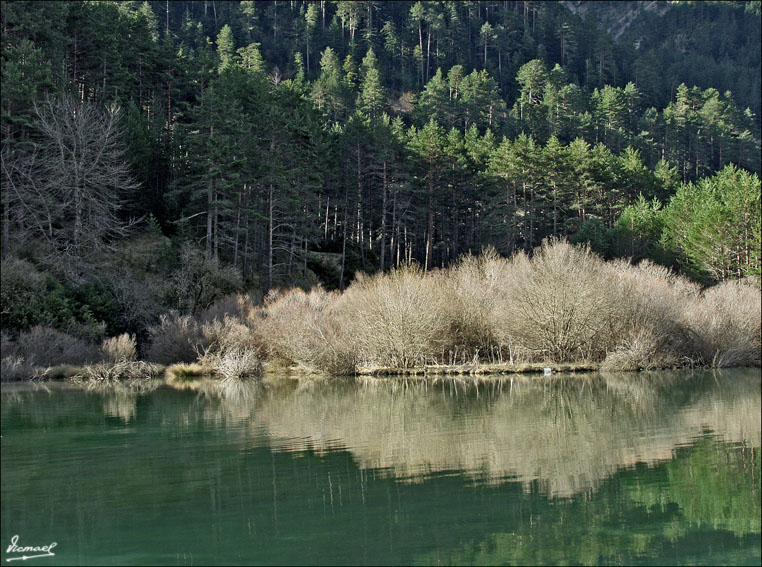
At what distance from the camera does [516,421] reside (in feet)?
71.9

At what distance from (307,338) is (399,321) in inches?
185

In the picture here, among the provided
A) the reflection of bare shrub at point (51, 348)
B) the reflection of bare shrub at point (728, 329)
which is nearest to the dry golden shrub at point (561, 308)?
the reflection of bare shrub at point (728, 329)

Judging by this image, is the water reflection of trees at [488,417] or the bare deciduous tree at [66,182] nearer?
the water reflection of trees at [488,417]

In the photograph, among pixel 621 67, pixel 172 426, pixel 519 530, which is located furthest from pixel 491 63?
pixel 519 530

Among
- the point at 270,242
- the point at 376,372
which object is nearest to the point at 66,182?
the point at 270,242

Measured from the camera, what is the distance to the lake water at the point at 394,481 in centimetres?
1085

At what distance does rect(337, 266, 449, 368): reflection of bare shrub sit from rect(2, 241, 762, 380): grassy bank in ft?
0.19

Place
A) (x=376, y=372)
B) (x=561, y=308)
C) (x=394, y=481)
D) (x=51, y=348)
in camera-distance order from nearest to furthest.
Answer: (x=394, y=481)
(x=561, y=308)
(x=51, y=348)
(x=376, y=372)

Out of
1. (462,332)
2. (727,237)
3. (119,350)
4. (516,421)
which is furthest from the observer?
(727,237)

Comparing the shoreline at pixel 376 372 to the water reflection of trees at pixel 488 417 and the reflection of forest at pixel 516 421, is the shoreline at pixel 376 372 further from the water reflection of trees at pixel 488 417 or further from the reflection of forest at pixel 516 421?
the reflection of forest at pixel 516 421

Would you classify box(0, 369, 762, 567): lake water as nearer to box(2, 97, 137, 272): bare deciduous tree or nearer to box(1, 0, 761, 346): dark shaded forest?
box(1, 0, 761, 346): dark shaded forest

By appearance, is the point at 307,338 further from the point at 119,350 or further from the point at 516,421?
the point at 516,421

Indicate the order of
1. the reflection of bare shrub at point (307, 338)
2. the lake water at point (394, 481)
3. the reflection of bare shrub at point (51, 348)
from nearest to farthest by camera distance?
1. the lake water at point (394, 481)
2. the reflection of bare shrub at point (51, 348)
3. the reflection of bare shrub at point (307, 338)

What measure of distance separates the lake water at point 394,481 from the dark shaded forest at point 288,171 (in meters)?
21.0
